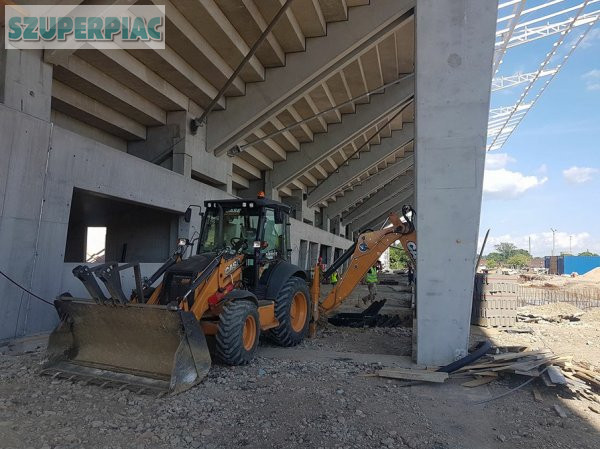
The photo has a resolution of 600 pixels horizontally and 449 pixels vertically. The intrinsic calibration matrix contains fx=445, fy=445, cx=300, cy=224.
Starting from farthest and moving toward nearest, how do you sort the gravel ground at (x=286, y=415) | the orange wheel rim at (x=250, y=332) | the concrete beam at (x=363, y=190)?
the concrete beam at (x=363, y=190) → the orange wheel rim at (x=250, y=332) → the gravel ground at (x=286, y=415)

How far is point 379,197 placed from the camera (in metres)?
40.9

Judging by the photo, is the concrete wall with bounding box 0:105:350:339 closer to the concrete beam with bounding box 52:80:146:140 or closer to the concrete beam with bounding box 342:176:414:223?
the concrete beam with bounding box 52:80:146:140

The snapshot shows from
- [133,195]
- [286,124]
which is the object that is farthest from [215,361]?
[286,124]

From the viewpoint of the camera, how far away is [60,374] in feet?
16.5

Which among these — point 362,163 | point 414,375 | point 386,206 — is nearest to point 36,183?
point 414,375

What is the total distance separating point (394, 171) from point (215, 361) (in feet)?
95.1

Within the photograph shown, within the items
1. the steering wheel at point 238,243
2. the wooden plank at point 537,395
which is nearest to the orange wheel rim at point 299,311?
the steering wheel at point 238,243

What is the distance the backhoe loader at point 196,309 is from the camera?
16.0 ft

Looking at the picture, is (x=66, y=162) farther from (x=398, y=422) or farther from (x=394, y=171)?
(x=394, y=171)

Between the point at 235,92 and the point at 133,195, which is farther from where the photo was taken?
the point at 235,92

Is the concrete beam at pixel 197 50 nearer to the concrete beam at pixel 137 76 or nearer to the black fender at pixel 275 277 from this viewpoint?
the concrete beam at pixel 137 76

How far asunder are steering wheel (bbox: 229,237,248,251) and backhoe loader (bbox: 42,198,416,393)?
2cm

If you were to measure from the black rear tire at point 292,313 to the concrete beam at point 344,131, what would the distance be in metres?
11.9

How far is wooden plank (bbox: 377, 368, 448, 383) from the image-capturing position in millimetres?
5383
